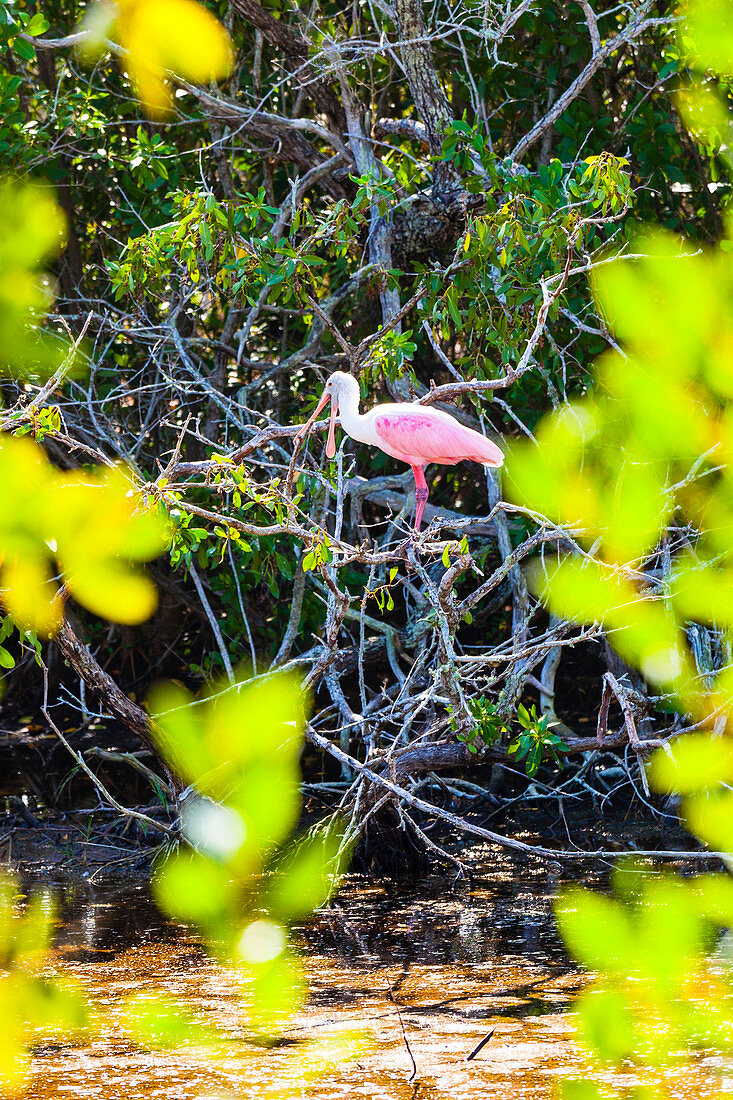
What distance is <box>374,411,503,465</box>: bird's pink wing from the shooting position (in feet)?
14.2

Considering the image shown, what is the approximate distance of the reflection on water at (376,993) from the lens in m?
3.32

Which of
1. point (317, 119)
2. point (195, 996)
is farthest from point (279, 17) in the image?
point (195, 996)

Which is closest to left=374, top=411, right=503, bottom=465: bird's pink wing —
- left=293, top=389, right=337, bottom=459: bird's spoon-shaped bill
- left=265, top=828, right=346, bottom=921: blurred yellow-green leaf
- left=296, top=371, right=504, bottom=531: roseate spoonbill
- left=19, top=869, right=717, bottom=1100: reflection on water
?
left=296, top=371, right=504, bottom=531: roseate spoonbill

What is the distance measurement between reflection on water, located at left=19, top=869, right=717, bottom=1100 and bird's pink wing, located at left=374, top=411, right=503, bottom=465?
168 centimetres

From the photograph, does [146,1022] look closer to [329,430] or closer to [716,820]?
[329,430]

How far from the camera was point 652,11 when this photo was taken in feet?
19.9

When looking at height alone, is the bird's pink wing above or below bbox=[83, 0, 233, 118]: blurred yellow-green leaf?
below

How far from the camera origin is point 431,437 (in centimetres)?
434

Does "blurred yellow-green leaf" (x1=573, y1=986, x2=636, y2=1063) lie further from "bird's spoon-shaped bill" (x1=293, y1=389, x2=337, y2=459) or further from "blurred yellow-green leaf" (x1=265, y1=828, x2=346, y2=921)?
"bird's spoon-shaped bill" (x1=293, y1=389, x2=337, y2=459)

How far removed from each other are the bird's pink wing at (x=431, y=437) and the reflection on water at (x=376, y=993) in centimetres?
168

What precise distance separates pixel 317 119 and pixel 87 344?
1.69 m

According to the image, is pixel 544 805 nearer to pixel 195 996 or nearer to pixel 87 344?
pixel 195 996

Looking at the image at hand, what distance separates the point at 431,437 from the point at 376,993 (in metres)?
1.81

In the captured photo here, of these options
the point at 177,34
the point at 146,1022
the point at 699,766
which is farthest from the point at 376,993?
the point at 177,34
